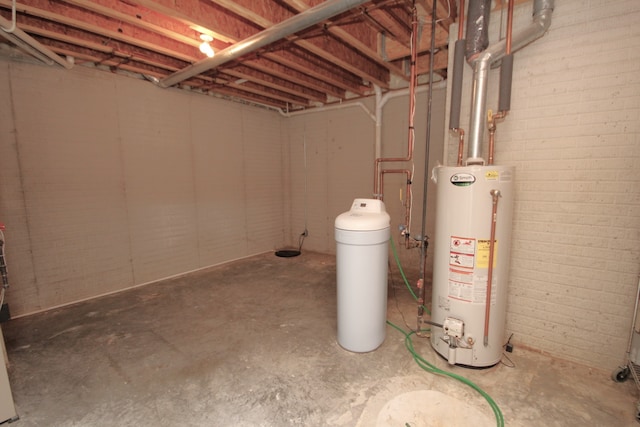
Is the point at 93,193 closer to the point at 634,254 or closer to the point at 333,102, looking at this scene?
the point at 333,102

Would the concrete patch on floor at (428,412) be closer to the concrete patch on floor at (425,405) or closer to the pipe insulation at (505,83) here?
the concrete patch on floor at (425,405)

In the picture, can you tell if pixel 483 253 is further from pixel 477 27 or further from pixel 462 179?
pixel 477 27

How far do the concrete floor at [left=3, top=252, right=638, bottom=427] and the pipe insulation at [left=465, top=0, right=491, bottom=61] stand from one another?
228 centimetres

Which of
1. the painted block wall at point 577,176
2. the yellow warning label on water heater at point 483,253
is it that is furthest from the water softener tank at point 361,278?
the painted block wall at point 577,176

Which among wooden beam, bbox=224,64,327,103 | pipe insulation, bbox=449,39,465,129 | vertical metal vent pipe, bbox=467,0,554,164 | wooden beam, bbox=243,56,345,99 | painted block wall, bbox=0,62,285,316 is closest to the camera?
vertical metal vent pipe, bbox=467,0,554,164

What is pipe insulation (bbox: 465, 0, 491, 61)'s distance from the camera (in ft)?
6.46

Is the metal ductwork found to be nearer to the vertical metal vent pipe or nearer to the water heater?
the vertical metal vent pipe

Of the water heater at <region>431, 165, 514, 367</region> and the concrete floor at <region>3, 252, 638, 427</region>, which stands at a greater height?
the water heater at <region>431, 165, 514, 367</region>

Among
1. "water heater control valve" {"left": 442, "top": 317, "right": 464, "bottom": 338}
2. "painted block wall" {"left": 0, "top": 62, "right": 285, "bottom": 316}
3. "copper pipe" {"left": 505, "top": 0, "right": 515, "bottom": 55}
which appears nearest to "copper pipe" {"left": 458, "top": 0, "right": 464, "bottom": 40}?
"copper pipe" {"left": 505, "top": 0, "right": 515, "bottom": 55}

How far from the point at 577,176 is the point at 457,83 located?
105 centimetres

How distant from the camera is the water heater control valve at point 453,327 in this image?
6.28 feet

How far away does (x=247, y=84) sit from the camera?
4.00m

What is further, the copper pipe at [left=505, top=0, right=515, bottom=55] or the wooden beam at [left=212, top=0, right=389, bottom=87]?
the wooden beam at [left=212, top=0, right=389, bottom=87]

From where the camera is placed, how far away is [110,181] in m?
3.34
